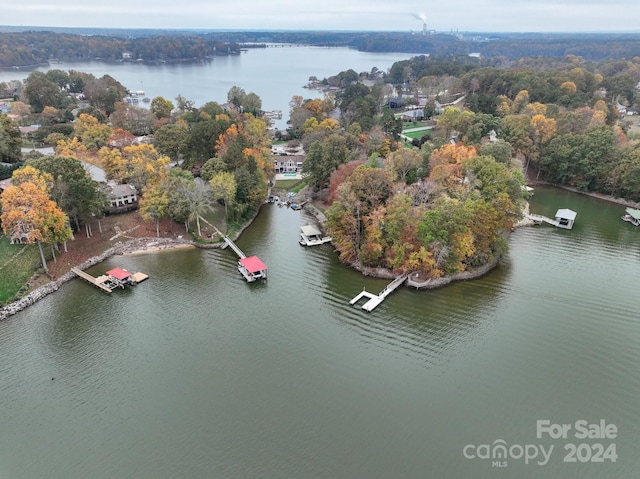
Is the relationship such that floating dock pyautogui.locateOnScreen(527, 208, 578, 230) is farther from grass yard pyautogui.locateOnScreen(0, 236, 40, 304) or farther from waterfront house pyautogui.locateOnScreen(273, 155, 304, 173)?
grass yard pyautogui.locateOnScreen(0, 236, 40, 304)

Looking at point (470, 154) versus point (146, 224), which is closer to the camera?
point (146, 224)

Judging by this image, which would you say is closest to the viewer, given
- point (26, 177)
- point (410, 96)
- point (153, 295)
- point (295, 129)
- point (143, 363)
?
point (143, 363)

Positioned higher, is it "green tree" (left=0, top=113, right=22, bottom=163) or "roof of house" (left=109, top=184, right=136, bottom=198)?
"green tree" (left=0, top=113, right=22, bottom=163)

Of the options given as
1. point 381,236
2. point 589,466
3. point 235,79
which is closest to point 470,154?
point 381,236

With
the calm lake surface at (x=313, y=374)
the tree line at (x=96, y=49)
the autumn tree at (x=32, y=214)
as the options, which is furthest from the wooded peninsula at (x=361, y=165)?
the tree line at (x=96, y=49)

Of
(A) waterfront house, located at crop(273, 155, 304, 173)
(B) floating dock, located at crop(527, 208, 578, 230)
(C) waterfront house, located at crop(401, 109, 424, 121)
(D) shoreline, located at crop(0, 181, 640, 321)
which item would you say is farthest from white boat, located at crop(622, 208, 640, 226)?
(C) waterfront house, located at crop(401, 109, 424, 121)

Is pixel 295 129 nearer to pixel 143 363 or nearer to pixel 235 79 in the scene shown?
pixel 143 363
